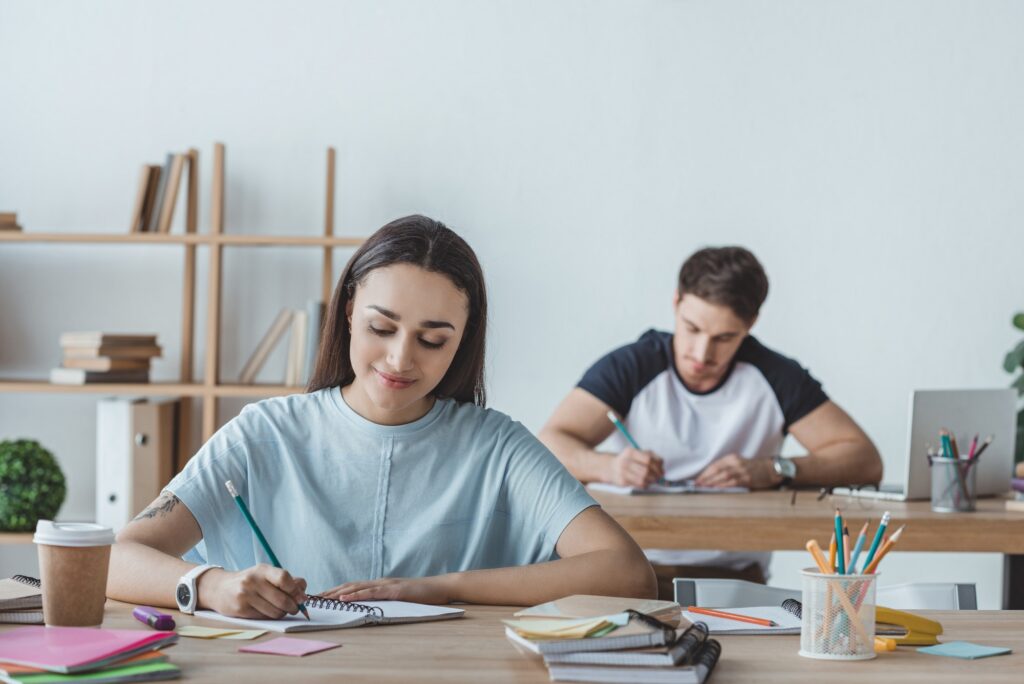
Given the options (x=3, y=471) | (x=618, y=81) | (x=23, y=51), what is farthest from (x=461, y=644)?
(x=23, y=51)

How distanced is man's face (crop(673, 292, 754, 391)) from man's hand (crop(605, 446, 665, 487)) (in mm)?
362

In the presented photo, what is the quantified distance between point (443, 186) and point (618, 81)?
0.70 metres

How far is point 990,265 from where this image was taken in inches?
167

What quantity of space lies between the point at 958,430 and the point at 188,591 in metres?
1.96

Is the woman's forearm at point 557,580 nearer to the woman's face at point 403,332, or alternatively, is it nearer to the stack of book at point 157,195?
the woman's face at point 403,332

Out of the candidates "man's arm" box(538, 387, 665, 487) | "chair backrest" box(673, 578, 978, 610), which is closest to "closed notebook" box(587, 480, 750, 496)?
"man's arm" box(538, 387, 665, 487)

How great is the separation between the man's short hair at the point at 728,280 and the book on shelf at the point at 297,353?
4.56ft

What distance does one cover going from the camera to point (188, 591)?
4.92 ft

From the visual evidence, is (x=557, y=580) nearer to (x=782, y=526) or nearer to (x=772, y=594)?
(x=772, y=594)

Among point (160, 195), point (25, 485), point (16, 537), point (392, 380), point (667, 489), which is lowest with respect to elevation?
point (16, 537)

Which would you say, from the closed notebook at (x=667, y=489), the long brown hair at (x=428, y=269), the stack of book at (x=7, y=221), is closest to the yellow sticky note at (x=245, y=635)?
the long brown hair at (x=428, y=269)

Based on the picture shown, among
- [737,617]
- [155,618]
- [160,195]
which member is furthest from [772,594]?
[160,195]

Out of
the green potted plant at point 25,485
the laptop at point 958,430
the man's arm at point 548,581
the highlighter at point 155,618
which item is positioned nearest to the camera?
the highlighter at point 155,618

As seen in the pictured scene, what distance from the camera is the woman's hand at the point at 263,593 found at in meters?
1.43
